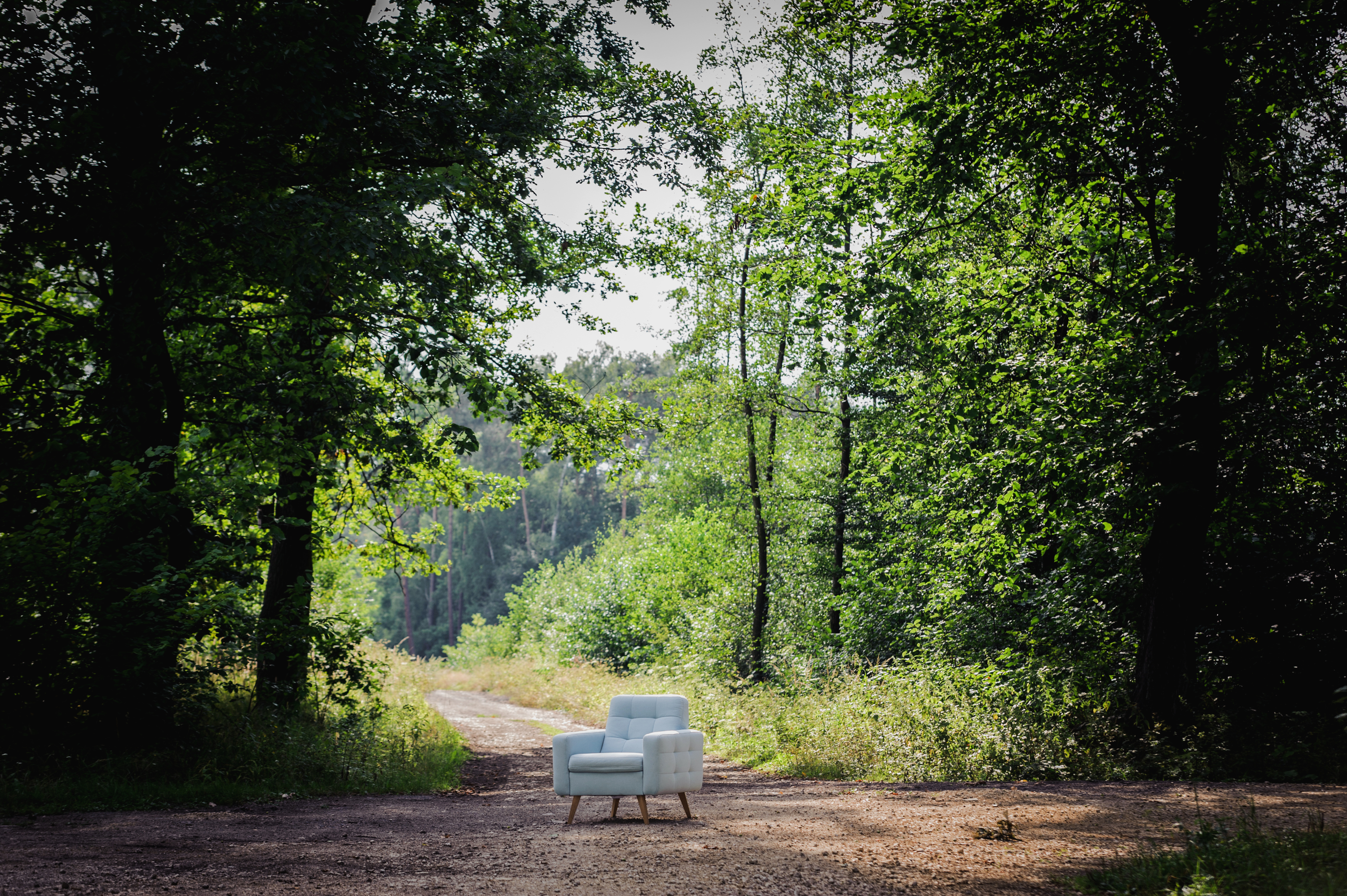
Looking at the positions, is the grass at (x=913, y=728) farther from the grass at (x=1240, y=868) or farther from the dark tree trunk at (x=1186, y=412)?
the grass at (x=1240, y=868)

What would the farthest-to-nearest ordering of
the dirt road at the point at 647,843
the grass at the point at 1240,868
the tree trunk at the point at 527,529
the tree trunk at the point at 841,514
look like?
the tree trunk at the point at 527,529
the tree trunk at the point at 841,514
the dirt road at the point at 647,843
the grass at the point at 1240,868

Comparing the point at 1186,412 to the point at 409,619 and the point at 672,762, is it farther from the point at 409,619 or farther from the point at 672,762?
the point at 409,619

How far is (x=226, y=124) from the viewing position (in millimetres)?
8500

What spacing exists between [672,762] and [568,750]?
907 millimetres

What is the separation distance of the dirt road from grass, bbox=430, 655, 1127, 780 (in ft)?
3.00

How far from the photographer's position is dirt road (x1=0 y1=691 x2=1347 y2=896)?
4449 millimetres

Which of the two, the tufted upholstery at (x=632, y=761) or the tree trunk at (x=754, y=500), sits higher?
the tree trunk at (x=754, y=500)

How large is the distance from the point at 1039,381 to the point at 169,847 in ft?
29.1

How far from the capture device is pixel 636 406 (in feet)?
42.2

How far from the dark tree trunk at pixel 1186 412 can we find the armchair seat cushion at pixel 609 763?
5.38 meters

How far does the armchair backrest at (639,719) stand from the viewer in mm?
7512

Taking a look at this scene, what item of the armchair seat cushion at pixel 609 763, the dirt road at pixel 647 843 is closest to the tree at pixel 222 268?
the dirt road at pixel 647 843

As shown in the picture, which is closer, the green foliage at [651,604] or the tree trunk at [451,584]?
the green foliage at [651,604]

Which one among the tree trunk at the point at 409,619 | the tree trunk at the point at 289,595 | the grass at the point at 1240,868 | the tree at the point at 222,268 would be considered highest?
the tree at the point at 222,268
